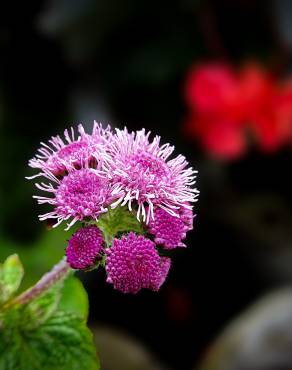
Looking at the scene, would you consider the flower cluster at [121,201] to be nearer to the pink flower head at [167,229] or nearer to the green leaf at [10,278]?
the pink flower head at [167,229]

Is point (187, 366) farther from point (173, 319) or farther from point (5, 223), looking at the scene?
point (5, 223)

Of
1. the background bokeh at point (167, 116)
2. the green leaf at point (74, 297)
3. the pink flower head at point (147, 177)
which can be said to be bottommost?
the green leaf at point (74, 297)

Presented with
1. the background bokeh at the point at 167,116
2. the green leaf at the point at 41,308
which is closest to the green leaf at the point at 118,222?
the green leaf at the point at 41,308

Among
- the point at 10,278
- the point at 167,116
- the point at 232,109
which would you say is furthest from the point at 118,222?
the point at 167,116

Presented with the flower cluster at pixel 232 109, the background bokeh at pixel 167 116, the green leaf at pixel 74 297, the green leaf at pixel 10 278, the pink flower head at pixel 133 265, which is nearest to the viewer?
the pink flower head at pixel 133 265

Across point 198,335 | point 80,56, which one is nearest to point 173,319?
point 198,335

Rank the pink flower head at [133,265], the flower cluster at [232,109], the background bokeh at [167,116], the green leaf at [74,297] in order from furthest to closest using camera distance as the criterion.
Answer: the background bokeh at [167,116] < the flower cluster at [232,109] < the green leaf at [74,297] < the pink flower head at [133,265]
